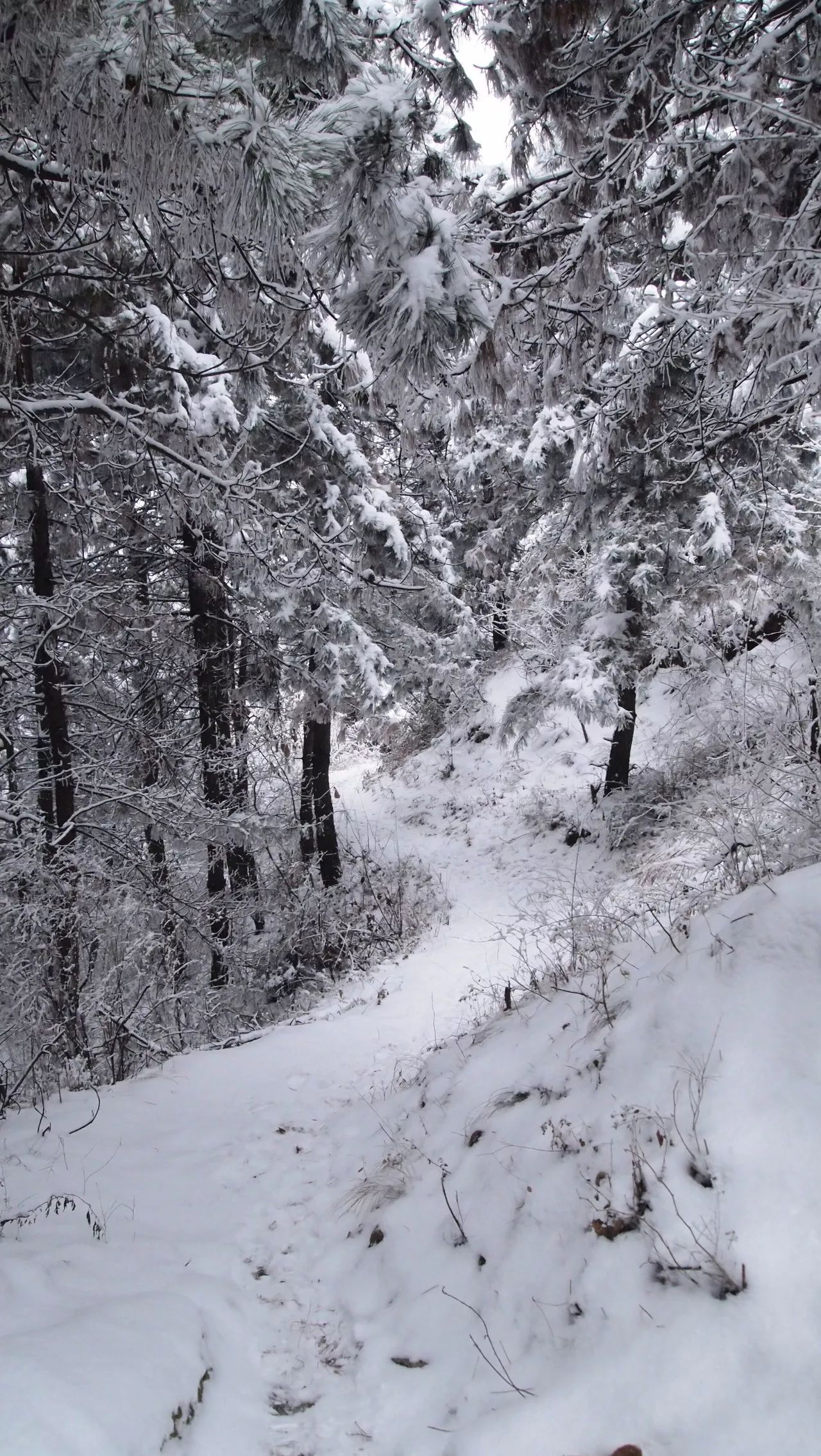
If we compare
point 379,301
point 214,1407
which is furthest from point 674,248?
point 214,1407

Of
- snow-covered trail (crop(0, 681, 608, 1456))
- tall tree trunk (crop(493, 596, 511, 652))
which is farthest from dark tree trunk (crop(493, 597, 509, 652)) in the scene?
snow-covered trail (crop(0, 681, 608, 1456))

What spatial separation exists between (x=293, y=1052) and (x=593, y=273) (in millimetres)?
5798

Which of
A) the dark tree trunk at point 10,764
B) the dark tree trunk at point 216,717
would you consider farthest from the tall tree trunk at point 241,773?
the dark tree trunk at point 10,764

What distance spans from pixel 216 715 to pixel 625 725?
20.1ft

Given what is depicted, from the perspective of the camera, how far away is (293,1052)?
5789 mm

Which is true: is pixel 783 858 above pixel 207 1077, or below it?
above

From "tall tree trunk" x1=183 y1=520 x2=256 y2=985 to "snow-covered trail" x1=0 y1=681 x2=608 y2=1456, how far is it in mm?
2630

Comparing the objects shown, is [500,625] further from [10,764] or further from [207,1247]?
[207,1247]

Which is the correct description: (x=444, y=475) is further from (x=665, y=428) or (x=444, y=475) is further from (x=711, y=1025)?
(x=711, y=1025)

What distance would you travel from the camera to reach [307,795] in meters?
11.8

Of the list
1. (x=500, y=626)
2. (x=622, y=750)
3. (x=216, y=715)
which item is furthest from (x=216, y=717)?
(x=500, y=626)

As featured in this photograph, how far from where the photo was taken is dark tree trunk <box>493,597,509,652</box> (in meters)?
17.7

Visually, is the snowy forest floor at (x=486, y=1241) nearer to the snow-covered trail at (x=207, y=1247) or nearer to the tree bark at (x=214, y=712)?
the snow-covered trail at (x=207, y=1247)

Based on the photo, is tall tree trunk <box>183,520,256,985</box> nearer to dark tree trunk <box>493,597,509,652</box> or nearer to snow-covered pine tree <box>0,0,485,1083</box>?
snow-covered pine tree <box>0,0,485,1083</box>
